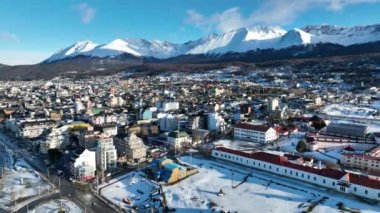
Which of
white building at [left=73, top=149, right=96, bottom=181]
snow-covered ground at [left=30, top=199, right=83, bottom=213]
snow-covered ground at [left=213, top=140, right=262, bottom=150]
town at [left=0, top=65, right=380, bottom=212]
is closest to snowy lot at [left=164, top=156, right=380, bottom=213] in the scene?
town at [left=0, top=65, right=380, bottom=212]

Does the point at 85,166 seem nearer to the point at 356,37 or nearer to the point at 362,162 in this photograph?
the point at 362,162

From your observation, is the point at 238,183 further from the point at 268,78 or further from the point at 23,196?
the point at 268,78


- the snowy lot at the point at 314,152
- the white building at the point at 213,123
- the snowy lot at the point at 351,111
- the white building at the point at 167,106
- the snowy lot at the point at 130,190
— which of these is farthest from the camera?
the white building at the point at 167,106

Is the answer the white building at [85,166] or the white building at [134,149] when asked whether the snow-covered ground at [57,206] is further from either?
the white building at [134,149]


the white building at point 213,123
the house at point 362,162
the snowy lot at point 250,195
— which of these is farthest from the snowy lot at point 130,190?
the white building at point 213,123

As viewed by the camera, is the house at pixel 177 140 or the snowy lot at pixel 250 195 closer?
the snowy lot at pixel 250 195

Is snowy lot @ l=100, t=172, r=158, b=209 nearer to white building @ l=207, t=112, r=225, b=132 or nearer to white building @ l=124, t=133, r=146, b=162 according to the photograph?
white building @ l=124, t=133, r=146, b=162

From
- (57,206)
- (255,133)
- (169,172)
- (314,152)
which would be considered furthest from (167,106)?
(57,206)
